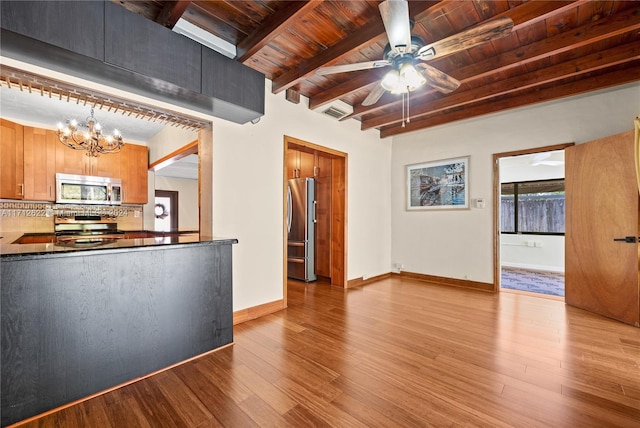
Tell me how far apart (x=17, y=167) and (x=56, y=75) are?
328cm

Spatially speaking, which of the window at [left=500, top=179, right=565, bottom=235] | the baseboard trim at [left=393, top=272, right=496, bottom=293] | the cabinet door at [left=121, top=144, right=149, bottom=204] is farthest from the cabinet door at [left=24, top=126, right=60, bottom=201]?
the window at [left=500, top=179, right=565, bottom=235]

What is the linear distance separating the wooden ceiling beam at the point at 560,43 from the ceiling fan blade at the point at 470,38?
1089 millimetres

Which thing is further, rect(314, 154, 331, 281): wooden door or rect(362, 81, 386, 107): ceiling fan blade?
rect(314, 154, 331, 281): wooden door

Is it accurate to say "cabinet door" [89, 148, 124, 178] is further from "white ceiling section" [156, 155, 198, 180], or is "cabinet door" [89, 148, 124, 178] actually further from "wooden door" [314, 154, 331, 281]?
"wooden door" [314, 154, 331, 281]

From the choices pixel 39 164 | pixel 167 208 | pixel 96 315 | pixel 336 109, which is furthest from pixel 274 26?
pixel 167 208

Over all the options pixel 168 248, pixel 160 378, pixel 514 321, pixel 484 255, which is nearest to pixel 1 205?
pixel 168 248

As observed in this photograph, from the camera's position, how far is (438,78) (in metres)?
2.38

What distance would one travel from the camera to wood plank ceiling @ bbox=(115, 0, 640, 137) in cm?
205

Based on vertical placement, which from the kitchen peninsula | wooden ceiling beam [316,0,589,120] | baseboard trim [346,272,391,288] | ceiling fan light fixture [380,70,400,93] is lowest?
baseboard trim [346,272,391,288]

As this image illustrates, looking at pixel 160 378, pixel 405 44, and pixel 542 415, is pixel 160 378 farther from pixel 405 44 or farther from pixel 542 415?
pixel 405 44

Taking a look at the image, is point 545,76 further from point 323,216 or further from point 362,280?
point 362,280

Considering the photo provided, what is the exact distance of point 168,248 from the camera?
201 cm

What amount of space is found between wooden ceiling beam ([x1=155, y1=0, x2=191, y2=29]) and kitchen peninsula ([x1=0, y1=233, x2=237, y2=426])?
170 cm

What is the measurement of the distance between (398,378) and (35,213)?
595 cm
